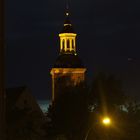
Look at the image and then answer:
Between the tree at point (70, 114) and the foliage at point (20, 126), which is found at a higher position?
the foliage at point (20, 126)

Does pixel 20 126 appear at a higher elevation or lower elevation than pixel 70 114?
higher

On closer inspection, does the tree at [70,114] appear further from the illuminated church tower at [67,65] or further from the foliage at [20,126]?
the illuminated church tower at [67,65]

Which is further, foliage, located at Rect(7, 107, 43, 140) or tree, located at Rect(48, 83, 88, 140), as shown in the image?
tree, located at Rect(48, 83, 88, 140)

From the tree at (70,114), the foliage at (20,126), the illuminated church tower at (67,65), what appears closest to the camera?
the foliage at (20,126)

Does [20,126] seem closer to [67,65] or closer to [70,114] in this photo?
[70,114]

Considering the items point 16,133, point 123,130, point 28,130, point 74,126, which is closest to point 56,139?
point 74,126

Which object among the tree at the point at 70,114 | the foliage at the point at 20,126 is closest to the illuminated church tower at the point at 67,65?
the tree at the point at 70,114

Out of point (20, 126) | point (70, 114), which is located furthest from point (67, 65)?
point (20, 126)

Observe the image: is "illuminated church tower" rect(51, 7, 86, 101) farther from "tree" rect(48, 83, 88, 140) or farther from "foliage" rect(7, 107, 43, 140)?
"foliage" rect(7, 107, 43, 140)

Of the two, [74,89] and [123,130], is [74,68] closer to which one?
[74,89]

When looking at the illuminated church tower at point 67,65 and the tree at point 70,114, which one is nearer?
the tree at point 70,114

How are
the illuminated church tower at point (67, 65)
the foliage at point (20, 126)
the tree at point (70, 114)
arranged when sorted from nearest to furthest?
the foliage at point (20, 126) → the tree at point (70, 114) → the illuminated church tower at point (67, 65)

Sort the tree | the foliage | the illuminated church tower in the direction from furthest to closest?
the illuminated church tower < the tree < the foliage

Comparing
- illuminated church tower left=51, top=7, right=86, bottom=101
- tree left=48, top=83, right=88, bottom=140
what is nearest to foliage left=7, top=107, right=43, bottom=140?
tree left=48, top=83, right=88, bottom=140
